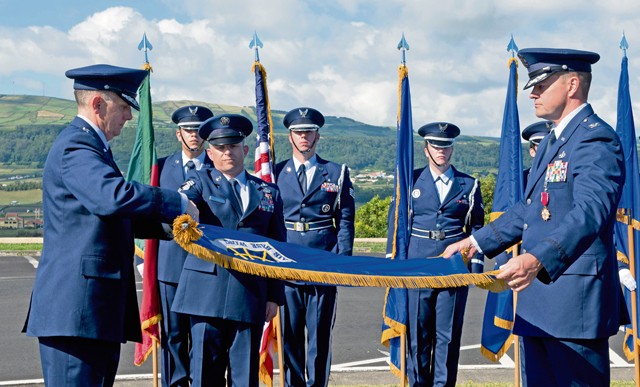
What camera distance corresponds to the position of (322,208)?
727 centimetres

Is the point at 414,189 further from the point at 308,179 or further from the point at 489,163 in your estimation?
the point at 489,163

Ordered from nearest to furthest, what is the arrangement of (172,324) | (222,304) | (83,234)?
1. (83,234)
2. (222,304)
3. (172,324)

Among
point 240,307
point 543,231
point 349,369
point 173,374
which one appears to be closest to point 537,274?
point 543,231

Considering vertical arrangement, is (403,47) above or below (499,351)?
above

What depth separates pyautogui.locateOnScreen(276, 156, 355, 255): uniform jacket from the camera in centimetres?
721

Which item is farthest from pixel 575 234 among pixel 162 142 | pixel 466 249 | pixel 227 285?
pixel 162 142

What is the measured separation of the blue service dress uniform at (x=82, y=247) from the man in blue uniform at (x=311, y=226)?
2.92m

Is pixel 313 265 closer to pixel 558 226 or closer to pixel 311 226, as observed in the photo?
pixel 558 226

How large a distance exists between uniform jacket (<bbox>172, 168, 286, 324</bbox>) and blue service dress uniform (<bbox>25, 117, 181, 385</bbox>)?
3.23 feet

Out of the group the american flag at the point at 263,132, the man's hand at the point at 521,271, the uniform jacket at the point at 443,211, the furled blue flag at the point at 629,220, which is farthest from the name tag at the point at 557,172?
the american flag at the point at 263,132

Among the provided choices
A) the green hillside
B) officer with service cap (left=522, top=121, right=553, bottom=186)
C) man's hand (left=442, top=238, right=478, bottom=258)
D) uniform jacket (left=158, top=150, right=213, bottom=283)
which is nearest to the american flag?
uniform jacket (left=158, top=150, right=213, bottom=283)

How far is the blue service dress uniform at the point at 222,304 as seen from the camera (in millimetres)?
5121

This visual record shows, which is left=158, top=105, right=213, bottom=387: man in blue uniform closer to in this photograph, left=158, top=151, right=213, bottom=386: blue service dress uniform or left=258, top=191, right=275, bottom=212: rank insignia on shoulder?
left=158, top=151, right=213, bottom=386: blue service dress uniform

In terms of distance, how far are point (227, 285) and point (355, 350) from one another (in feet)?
14.5
